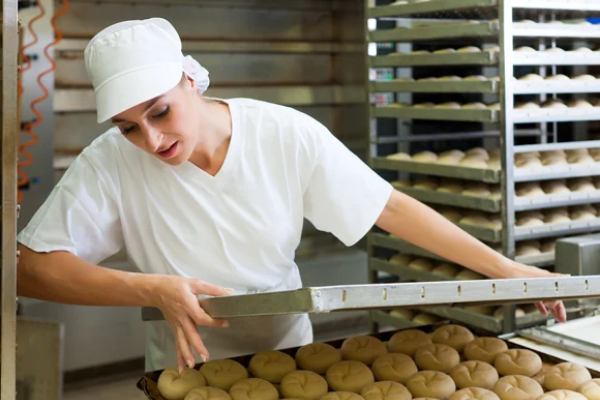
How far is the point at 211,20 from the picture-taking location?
12.6ft

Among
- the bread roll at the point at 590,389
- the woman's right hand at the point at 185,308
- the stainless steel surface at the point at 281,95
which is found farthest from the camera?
the stainless steel surface at the point at 281,95

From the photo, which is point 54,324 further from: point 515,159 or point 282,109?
point 515,159

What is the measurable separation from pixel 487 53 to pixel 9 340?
195 centimetres

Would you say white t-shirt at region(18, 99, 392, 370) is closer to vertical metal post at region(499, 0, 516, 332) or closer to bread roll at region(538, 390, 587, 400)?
bread roll at region(538, 390, 587, 400)

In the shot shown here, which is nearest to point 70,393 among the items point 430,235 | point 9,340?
point 430,235

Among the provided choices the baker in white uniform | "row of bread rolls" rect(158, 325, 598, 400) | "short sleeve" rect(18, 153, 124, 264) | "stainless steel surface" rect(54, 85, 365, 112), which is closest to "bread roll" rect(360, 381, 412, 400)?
"row of bread rolls" rect(158, 325, 598, 400)

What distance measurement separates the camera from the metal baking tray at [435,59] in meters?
2.56

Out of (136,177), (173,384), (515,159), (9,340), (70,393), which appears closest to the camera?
(9,340)

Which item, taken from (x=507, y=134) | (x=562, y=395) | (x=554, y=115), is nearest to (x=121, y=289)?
Answer: (x=562, y=395)

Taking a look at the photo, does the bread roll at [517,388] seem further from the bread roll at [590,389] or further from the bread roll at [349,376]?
the bread roll at [349,376]

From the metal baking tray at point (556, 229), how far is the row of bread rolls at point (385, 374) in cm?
99

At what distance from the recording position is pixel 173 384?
1472 millimetres

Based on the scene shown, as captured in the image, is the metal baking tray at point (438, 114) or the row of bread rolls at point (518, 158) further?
the row of bread rolls at point (518, 158)

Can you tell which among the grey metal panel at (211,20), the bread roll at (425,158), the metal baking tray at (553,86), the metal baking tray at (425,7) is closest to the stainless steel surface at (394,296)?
the metal baking tray at (553,86)
